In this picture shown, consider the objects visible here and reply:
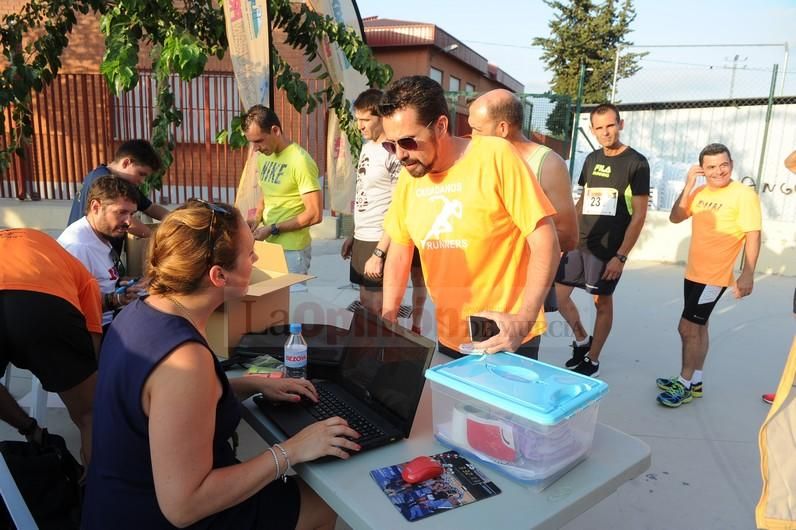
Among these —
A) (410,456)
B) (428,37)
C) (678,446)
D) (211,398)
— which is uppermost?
(428,37)

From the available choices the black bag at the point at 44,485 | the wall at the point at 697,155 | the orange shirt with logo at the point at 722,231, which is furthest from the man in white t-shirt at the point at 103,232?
the wall at the point at 697,155

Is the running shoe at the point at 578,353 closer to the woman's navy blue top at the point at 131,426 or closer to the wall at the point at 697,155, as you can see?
the woman's navy blue top at the point at 131,426

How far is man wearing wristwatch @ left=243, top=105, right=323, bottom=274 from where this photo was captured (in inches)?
131

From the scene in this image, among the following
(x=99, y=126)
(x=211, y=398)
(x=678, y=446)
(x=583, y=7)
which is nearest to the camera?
(x=211, y=398)

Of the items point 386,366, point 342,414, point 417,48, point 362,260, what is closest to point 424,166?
point 386,366

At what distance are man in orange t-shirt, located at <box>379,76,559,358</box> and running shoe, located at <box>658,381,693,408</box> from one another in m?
1.75

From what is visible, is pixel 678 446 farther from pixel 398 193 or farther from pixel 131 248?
pixel 131 248

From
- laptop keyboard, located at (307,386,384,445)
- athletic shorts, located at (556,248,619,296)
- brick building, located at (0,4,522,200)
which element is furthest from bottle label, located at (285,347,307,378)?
brick building, located at (0,4,522,200)

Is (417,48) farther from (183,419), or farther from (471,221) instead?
(183,419)

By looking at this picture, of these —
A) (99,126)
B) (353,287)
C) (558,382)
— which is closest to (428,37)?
(99,126)

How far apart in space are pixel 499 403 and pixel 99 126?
893cm

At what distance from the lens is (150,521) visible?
1.25 metres

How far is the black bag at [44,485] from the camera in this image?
1.56 m

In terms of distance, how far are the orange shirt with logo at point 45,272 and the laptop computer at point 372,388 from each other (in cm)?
98
